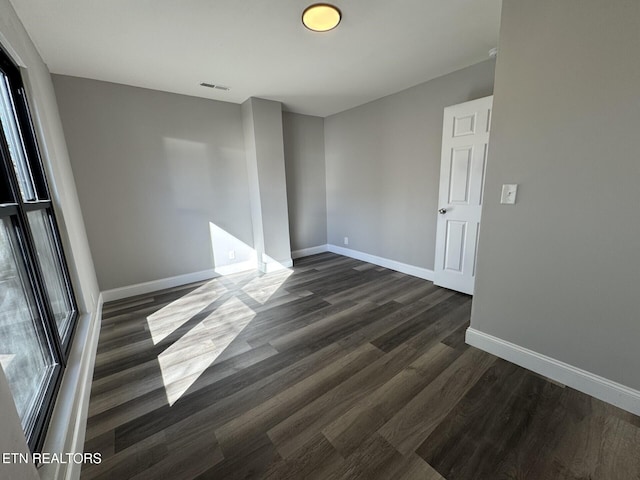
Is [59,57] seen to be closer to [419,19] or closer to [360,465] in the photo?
[419,19]

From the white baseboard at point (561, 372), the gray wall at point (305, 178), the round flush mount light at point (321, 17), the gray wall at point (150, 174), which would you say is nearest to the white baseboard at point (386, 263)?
the gray wall at point (305, 178)

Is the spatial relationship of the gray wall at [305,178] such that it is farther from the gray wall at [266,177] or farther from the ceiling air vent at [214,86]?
the ceiling air vent at [214,86]

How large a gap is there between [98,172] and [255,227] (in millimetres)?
1958

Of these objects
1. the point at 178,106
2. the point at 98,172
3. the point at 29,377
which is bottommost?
the point at 29,377

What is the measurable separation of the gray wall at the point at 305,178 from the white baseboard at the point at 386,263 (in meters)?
0.47

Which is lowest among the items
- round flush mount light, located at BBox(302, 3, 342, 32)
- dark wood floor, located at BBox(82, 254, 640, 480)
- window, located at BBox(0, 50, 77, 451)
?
dark wood floor, located at BBox(82, 254, 640, 480)

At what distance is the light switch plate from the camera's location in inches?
67.0

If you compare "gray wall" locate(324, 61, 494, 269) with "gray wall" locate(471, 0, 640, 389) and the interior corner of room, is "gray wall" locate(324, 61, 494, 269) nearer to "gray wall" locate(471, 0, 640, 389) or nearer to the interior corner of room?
the interior corner of room

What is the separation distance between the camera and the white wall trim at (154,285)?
3.07 metres

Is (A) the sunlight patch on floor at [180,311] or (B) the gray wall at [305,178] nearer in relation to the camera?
(A) the sunlight patch on floor at [180,311]

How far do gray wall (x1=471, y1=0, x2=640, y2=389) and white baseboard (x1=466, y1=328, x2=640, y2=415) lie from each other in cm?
5

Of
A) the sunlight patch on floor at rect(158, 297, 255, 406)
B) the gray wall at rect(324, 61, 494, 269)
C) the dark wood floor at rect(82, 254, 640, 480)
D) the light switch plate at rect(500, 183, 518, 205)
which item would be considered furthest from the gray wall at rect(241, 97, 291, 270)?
the light switch plate at rect(500, 183, 518, 205)

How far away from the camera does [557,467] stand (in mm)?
1173

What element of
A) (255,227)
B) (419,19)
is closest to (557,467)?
(419,19)
